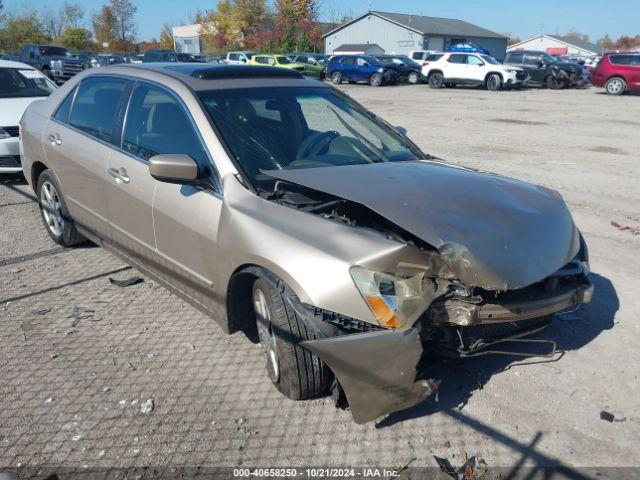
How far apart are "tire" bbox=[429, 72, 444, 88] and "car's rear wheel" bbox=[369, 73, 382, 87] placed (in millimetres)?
2813

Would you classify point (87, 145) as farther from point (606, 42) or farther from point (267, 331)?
point (606, 42)

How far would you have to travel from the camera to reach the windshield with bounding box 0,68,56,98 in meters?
8.87

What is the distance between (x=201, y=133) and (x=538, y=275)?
7.09 feet

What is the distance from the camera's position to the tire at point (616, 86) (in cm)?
2538

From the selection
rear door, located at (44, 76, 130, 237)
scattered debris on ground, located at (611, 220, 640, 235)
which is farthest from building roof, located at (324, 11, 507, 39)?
rear door, located at (44, 76, 130, 237)

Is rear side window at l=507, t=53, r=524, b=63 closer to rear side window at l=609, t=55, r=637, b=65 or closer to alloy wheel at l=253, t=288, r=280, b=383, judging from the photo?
rear side window at l=609, t=55, r=637, b=65

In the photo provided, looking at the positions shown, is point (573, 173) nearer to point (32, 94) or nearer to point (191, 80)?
point (191, 80)

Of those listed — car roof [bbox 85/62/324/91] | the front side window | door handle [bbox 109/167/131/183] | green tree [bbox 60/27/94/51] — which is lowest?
door handle [bbox 109/167/131/183]

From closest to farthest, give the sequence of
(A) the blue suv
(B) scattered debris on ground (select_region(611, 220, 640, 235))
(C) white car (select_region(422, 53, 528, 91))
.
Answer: (B) scattered debris on ground (select_region(611, 220, 640, 235))
(C) white car (select_region(422, 53, 528, 91))
(A) the blue suv

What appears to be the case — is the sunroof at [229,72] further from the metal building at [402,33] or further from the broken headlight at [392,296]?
the metal building at [402,33]

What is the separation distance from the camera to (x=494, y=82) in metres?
28.6

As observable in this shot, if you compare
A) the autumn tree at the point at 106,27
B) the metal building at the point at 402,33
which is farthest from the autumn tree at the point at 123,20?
the metal building at the point at 402,33

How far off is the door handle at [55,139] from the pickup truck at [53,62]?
24663 millimetres

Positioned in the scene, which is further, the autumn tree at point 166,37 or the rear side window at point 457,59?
the autumn tree at point 166,37
